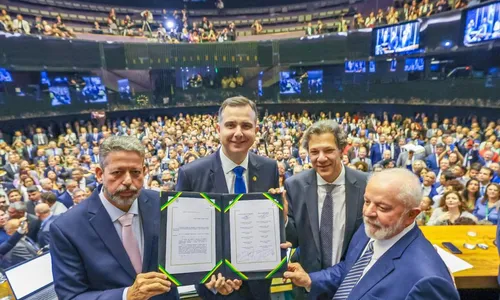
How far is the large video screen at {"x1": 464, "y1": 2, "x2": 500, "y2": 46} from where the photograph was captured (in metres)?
10.3

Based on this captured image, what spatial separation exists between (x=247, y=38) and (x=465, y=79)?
15961 millimetres

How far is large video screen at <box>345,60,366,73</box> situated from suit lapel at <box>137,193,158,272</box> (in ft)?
60.2

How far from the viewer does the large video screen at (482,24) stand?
10266 mm

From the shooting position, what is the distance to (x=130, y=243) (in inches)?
74.2

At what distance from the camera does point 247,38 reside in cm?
2412

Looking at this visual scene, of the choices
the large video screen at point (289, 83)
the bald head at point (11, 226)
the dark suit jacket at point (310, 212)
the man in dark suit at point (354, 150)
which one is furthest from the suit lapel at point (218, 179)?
the large video screen at point (289, 83)

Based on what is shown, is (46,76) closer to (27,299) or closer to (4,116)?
(4,116)

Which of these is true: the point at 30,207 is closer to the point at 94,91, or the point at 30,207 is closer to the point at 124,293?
the point at 124,293

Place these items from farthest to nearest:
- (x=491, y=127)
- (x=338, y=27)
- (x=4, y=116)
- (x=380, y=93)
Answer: (x=338, y=27) → (x=380, y=93) → (x=4, y=116) → (x=491, y=127)

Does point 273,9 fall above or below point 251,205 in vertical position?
above

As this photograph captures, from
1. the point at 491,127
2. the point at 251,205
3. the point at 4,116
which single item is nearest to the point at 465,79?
the point at 491,127

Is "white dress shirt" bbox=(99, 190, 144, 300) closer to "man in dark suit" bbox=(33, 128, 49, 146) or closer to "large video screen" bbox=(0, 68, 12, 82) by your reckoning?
"man in dark suit" bbox=(33, 128, 49, 146)

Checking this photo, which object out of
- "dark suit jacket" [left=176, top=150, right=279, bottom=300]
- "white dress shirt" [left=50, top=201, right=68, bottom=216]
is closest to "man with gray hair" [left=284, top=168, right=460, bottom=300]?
"dark suit jacket" [left=176, top=150, right=279, bottom=300]

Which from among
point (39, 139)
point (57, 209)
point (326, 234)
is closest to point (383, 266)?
point (326, 234)
